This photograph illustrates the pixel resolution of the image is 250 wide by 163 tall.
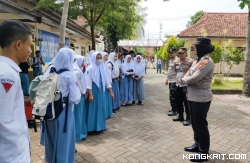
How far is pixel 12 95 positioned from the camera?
1.29m

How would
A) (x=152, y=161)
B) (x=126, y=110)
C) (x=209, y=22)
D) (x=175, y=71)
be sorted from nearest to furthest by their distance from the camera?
(x=152, y=161) < (x=175, y=71) < (x=126, y=110) < (x=209, y=22)

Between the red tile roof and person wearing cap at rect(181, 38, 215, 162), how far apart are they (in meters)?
16.0

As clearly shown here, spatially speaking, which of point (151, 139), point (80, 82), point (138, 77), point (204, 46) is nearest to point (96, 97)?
point (80, 82)

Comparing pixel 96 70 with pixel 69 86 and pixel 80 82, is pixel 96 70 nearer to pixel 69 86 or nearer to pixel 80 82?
pixel 80 82

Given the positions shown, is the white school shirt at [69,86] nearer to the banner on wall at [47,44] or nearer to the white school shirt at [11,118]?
the white school shirt at [11,118]

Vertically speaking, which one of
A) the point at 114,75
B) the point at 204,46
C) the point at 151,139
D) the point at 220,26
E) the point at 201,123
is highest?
the point at 220,26

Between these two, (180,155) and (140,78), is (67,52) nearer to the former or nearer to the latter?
(180,155)

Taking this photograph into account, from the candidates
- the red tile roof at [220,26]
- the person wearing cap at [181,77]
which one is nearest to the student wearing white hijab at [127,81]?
the person wearing cap at [181,77]

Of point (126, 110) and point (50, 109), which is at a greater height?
point (50, 109)

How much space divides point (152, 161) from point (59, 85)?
1.86 meters

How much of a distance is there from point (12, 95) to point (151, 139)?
3439mm

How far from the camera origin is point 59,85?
2.82m

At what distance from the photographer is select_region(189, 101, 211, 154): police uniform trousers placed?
3.42 m

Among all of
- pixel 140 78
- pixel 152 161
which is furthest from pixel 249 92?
pixel 152 161
